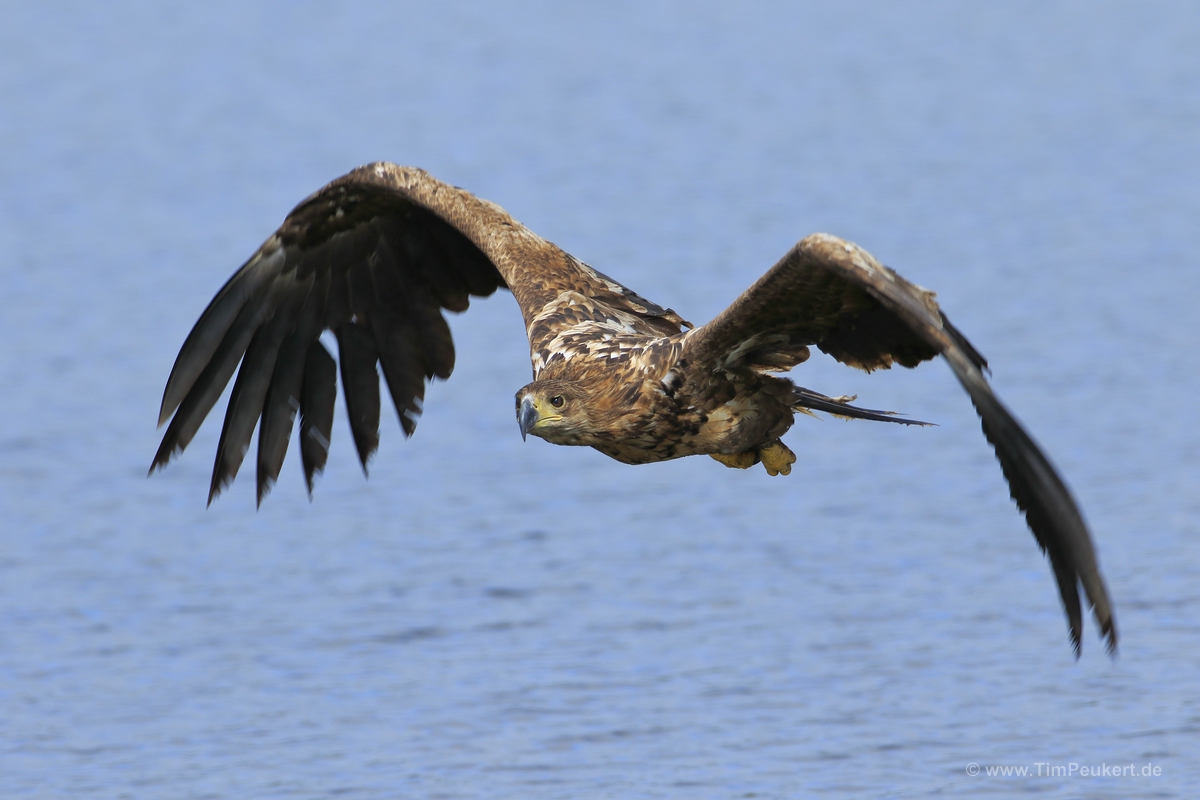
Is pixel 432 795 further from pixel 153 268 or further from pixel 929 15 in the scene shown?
pixel 929 15

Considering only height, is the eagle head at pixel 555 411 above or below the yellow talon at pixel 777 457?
above

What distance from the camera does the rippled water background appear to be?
28.8ft

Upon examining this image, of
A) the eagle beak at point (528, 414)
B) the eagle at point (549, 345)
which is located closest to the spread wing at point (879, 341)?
the eagle at point (549, 345)

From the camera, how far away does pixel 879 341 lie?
7152 millimetres

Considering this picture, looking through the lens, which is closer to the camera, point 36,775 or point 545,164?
point 36,775

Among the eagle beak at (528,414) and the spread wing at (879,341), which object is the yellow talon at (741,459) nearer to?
the spread wing at (879,341)

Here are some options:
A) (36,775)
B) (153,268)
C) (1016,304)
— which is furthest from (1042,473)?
(153,268)

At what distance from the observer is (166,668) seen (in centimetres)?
984

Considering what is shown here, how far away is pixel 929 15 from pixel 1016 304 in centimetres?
1196

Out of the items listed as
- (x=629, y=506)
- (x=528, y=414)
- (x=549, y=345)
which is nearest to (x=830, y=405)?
(x=549, y=345)

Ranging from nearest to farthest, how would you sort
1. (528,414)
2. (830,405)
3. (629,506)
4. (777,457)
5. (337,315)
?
1. (528,414)
2. (830,405)
3. (777,457)
4. (337,315)
5. (629,506)

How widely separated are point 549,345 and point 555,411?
0.61m

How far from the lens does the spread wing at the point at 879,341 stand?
19.3 feet

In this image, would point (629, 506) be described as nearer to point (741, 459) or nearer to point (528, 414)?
point (741, 459)
